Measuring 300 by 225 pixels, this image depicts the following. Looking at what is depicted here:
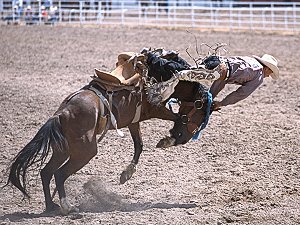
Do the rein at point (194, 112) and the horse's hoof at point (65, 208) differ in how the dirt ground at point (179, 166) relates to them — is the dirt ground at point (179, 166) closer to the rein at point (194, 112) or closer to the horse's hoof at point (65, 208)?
the horse's hoof at point (65, 208)

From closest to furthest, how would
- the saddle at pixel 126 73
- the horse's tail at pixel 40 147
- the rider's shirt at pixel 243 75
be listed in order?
1. the horse's tail at pixel 40 147
2. the saddle at pixel 126 73
3. the rider's shirt at pixel 243 75

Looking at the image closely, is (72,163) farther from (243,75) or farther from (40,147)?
(243,75)

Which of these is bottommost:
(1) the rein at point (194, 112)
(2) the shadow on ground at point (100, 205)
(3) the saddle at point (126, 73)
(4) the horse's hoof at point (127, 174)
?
(2) the shadow on ground at point (100, 205)

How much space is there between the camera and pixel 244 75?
6.30 meters

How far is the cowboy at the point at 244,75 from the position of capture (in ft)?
20.6

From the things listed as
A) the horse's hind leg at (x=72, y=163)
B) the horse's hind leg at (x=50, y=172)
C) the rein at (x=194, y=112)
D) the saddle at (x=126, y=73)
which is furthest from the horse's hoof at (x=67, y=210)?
the rein at (x=194, y=112)

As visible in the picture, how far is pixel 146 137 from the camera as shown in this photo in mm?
8406

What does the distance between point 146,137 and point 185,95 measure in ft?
6.68

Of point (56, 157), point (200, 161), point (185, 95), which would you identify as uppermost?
point (185, 95)

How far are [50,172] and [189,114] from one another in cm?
161

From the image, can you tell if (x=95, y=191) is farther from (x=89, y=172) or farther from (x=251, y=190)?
(x=251, y=190)

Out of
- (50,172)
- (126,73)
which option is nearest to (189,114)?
(126,73)

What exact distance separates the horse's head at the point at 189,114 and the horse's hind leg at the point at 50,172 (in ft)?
3.98

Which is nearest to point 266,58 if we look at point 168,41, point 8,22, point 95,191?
point 95,191
